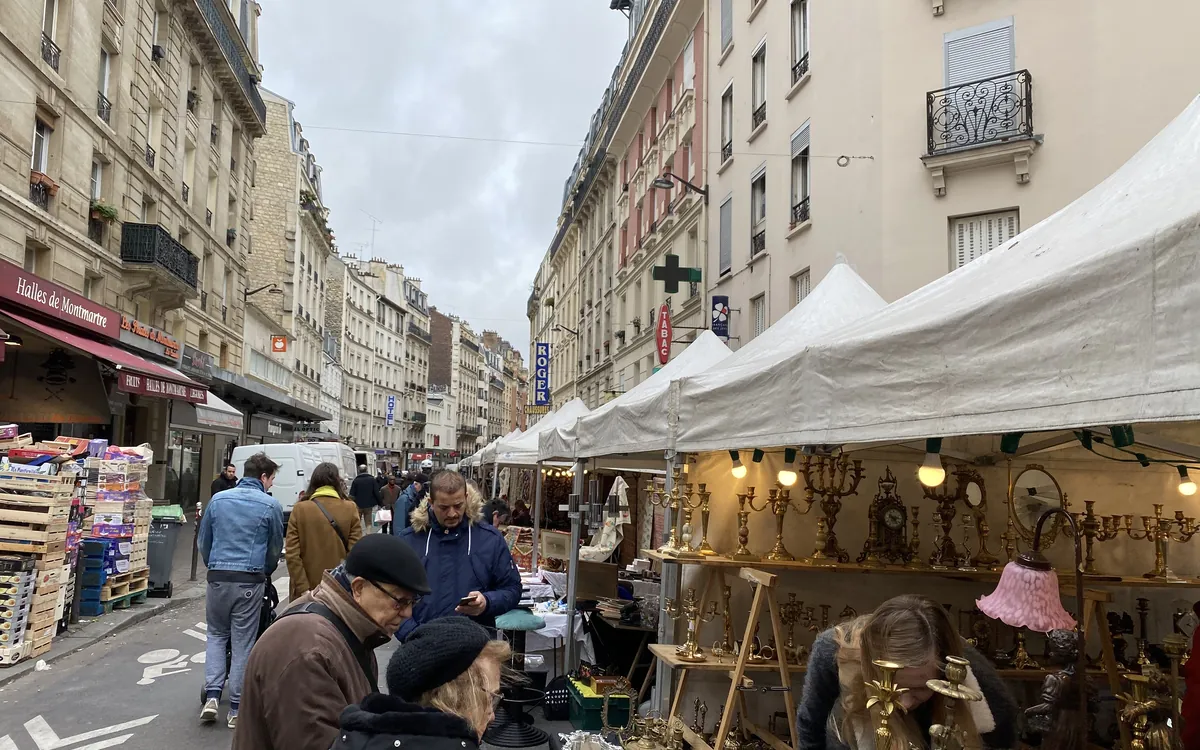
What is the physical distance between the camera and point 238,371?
30.2 meters

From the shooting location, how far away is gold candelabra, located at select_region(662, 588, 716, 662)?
18.1ft

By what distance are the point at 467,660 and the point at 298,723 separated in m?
0.62

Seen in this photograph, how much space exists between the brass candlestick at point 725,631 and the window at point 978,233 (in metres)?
8.97

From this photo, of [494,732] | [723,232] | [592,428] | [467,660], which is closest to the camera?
[467,660]

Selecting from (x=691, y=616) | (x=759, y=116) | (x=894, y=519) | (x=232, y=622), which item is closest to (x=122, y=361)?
(x=232, y=622)

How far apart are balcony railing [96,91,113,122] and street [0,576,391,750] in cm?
1389

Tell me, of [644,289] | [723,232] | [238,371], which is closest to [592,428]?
[723,232]

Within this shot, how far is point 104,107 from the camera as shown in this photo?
62.0ft

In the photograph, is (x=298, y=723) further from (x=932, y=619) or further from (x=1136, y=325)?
(x=1136, y=325)

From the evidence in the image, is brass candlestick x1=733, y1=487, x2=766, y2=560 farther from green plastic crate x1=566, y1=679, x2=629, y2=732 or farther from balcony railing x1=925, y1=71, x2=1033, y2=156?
balcony railing x1=925, y1=71, x2=1033, y2=156

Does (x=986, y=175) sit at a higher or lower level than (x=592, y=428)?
higher

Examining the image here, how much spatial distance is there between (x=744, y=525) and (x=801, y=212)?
11536 millimetres

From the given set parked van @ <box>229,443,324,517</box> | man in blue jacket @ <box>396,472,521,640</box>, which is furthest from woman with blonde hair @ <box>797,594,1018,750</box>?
parked van @ <box>229,443,324,517</box>

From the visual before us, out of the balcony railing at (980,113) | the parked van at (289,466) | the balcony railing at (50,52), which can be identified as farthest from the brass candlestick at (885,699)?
the balcony railing at (50,52)
